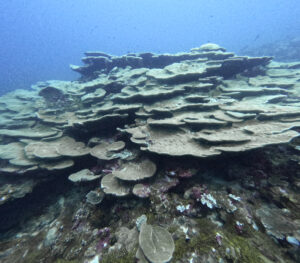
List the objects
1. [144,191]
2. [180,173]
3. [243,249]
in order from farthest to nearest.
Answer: [180,173] < [144,191] < [243,249]

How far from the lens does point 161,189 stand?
2721 millimetres

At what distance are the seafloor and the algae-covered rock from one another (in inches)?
0.5

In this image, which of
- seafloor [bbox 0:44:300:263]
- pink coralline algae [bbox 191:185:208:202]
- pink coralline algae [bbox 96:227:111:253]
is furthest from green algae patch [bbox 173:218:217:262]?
pink coralline algae [bbox 96:227:111:253]

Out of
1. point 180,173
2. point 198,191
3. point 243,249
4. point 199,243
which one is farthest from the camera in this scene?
point 180,173

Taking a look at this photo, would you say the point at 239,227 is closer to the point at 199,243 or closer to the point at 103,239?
the point at 199,243

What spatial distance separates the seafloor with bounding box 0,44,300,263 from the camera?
1974mm

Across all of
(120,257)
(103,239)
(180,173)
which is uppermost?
(180,173)

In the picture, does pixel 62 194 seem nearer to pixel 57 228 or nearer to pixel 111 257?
pixel 57 228

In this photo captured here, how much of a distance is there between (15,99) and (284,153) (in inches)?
527

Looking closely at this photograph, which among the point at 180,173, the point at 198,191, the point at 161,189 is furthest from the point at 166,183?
the point at 198,191

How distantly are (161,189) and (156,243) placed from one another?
851 mm

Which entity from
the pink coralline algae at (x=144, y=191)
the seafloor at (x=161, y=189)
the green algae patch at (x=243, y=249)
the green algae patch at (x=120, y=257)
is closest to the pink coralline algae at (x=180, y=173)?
the seafloor at (x=161, y=189)

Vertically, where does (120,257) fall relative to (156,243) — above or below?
below

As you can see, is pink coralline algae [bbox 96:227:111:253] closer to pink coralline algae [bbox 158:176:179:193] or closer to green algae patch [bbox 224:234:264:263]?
pink coralline algae [bbox 158:176:179:193]
